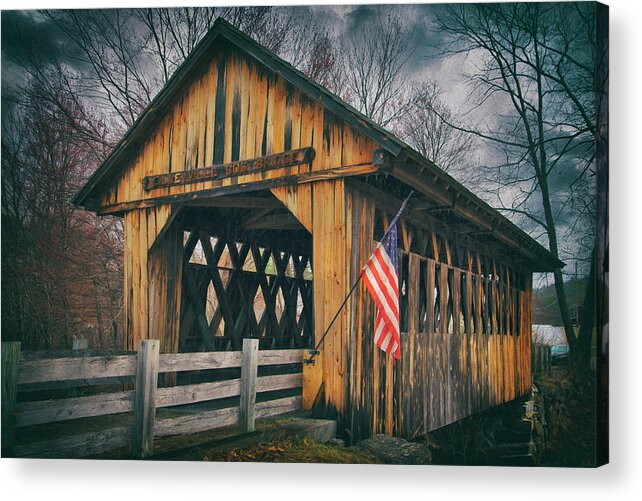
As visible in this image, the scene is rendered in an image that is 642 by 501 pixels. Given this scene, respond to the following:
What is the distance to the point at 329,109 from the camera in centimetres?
768

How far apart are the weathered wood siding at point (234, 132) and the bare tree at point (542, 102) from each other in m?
1.52

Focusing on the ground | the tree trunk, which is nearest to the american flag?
the ground

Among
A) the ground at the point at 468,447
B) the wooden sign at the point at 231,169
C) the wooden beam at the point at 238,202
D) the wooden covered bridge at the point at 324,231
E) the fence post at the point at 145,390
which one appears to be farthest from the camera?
the wooden beam at the point at 238,202

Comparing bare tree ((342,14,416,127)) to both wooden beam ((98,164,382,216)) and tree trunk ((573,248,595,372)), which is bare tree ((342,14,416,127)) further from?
tree trunk ((573,248,595,372))

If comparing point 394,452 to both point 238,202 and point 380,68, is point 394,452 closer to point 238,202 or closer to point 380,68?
point 238,202

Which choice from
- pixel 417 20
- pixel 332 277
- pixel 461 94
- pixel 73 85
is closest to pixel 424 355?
pixel 332 277

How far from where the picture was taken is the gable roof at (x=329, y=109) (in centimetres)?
740

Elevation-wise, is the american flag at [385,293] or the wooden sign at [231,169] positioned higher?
the wooden sign at [231,169]

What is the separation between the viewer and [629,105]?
7.27 m

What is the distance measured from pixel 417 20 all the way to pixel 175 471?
545 centimetres

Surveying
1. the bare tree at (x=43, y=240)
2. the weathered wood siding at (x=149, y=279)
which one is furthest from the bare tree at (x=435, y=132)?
the bare tree at (x=43, y=240)

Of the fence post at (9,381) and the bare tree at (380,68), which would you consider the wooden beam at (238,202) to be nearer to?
the bare tree at (380,68)

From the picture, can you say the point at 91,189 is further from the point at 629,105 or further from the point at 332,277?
the point at 629,105

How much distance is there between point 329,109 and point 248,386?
306 cm
